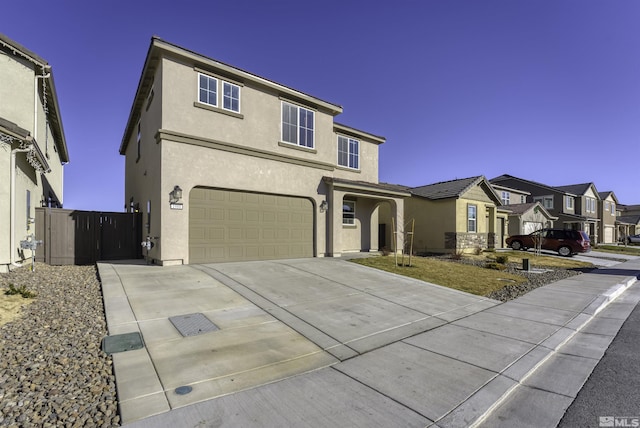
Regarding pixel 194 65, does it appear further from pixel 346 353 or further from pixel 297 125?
pixel 346 353

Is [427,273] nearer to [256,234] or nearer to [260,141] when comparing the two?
[256,234]

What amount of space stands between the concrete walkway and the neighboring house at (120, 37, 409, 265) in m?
2.83

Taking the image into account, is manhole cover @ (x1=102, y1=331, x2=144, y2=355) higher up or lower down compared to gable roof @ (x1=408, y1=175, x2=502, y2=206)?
lower down

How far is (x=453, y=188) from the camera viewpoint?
2152 centimetres

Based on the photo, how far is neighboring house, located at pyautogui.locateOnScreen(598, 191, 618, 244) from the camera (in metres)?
44.1

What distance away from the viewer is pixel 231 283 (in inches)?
329

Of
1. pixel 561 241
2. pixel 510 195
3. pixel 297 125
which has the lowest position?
Result: pixel 561 241

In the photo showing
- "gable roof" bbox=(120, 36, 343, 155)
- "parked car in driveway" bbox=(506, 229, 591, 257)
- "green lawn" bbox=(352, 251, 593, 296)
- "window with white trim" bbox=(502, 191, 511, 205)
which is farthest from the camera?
"window with white trim" bbox=(502, 191, 511, 205)

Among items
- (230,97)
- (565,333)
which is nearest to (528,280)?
(565,333)

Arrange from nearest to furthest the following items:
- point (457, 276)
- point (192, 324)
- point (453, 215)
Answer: point (192, 324) < point (457, 276) < point (453, 215)

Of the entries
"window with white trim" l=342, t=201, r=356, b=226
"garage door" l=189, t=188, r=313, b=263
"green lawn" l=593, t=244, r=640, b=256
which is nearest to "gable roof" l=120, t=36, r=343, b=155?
"garage door" l=189, t=188, r=313, b=263

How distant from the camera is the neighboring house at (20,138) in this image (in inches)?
335

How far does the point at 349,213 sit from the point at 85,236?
11.3m

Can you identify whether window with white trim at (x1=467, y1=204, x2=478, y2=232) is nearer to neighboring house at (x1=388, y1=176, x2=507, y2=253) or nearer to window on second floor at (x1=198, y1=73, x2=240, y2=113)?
neighboring house at (x1=388, y1=176, x2=507, y2=253)
